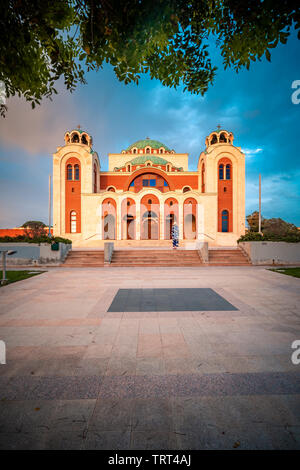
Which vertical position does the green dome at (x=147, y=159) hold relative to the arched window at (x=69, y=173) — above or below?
above

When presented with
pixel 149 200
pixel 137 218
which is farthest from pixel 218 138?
pixel 137 218

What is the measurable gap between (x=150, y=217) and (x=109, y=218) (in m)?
6.38

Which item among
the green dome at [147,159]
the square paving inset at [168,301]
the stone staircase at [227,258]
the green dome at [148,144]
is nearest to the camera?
the square paving inset at [168,301]

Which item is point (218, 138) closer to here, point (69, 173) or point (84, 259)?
point (69, 173)

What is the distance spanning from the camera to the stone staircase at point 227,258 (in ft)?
54.2

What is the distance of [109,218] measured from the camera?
33.6m

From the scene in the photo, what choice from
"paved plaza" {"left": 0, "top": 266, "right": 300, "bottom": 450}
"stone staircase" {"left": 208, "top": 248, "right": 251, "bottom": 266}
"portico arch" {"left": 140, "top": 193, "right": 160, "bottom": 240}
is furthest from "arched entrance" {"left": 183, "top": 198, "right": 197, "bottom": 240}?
"paved plaza" {"left": 0, "top": 266, "right": 300, "bottom": 450}

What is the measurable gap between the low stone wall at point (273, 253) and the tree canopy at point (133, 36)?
606 inches

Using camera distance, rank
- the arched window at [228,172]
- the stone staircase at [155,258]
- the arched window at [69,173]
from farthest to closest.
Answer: the arched window at [228,172] → the arched window at [69,173] → the stone staircase at [155,258]

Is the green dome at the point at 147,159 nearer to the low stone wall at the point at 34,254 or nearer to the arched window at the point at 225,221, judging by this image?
the arched window at the point at 225,221

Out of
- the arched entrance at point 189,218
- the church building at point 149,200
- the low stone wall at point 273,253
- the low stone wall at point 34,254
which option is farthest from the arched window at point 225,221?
the low stone wall at point 34,254

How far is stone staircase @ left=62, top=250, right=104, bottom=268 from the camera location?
16.2 metres

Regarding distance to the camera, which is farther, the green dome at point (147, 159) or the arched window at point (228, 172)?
the green dome at point (147, 159)

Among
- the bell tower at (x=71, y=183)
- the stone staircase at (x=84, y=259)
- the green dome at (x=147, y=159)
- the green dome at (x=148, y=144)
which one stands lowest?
the stone staircase at (x=84, y=259)
